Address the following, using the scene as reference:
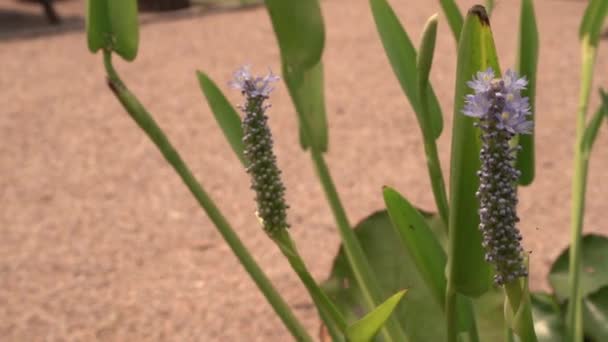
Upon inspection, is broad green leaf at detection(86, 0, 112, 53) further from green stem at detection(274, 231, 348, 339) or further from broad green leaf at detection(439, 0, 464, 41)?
broad green leaf at detection(439, 0, 464, 41)

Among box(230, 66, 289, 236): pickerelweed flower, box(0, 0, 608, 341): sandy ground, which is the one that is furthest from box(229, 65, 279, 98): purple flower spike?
box(0, 0, 608, 341): sandy ground

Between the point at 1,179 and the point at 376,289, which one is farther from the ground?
the point at 376,289

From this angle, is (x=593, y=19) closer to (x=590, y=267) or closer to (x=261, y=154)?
(x=590, y=267)

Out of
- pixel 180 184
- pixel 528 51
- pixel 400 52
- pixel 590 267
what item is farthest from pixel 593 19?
pixel 180 184

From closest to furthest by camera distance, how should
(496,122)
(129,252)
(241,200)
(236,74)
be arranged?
(496,122) < (236,74) < (129,252) < (241,200)

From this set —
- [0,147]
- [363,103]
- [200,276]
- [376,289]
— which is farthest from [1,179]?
[376,289]

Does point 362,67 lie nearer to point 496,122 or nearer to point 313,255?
point 313,255
